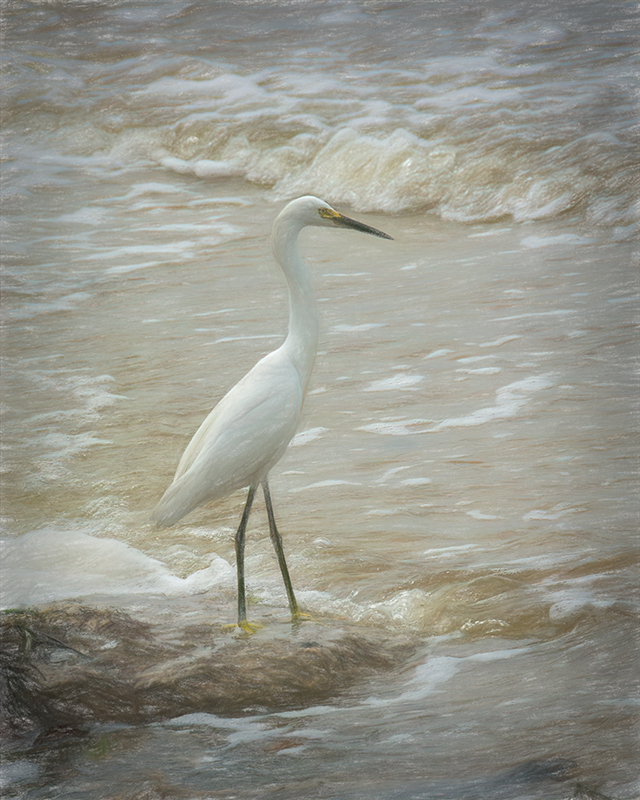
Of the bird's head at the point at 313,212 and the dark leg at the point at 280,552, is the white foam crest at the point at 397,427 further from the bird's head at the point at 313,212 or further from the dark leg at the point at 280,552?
the bird's head at the point at 313,212

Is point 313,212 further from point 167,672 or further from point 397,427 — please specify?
point 167,672

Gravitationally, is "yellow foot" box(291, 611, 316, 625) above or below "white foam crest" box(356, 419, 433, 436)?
below

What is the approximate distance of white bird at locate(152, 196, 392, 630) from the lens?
195 cm

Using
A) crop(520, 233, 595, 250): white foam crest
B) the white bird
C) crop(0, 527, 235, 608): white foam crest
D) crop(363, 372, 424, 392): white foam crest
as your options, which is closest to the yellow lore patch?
the white bird

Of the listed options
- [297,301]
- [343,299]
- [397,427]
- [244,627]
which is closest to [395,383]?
[397,427]

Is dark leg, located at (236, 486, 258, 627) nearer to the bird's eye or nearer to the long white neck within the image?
the long white neck

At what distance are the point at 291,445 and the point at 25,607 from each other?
72cm

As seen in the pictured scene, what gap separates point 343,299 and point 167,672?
105 centimetres

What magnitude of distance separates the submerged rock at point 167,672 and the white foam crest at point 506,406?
0.62m

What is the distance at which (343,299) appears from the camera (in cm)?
249

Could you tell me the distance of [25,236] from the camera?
255cm

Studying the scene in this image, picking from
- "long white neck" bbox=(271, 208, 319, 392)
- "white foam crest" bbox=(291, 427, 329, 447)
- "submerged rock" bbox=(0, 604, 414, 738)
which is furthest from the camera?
"white foam crest" bbox=(291, 427, 329, 447)

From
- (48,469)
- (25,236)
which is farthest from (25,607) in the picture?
(25,236)

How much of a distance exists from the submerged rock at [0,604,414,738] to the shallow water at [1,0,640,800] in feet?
0.48
